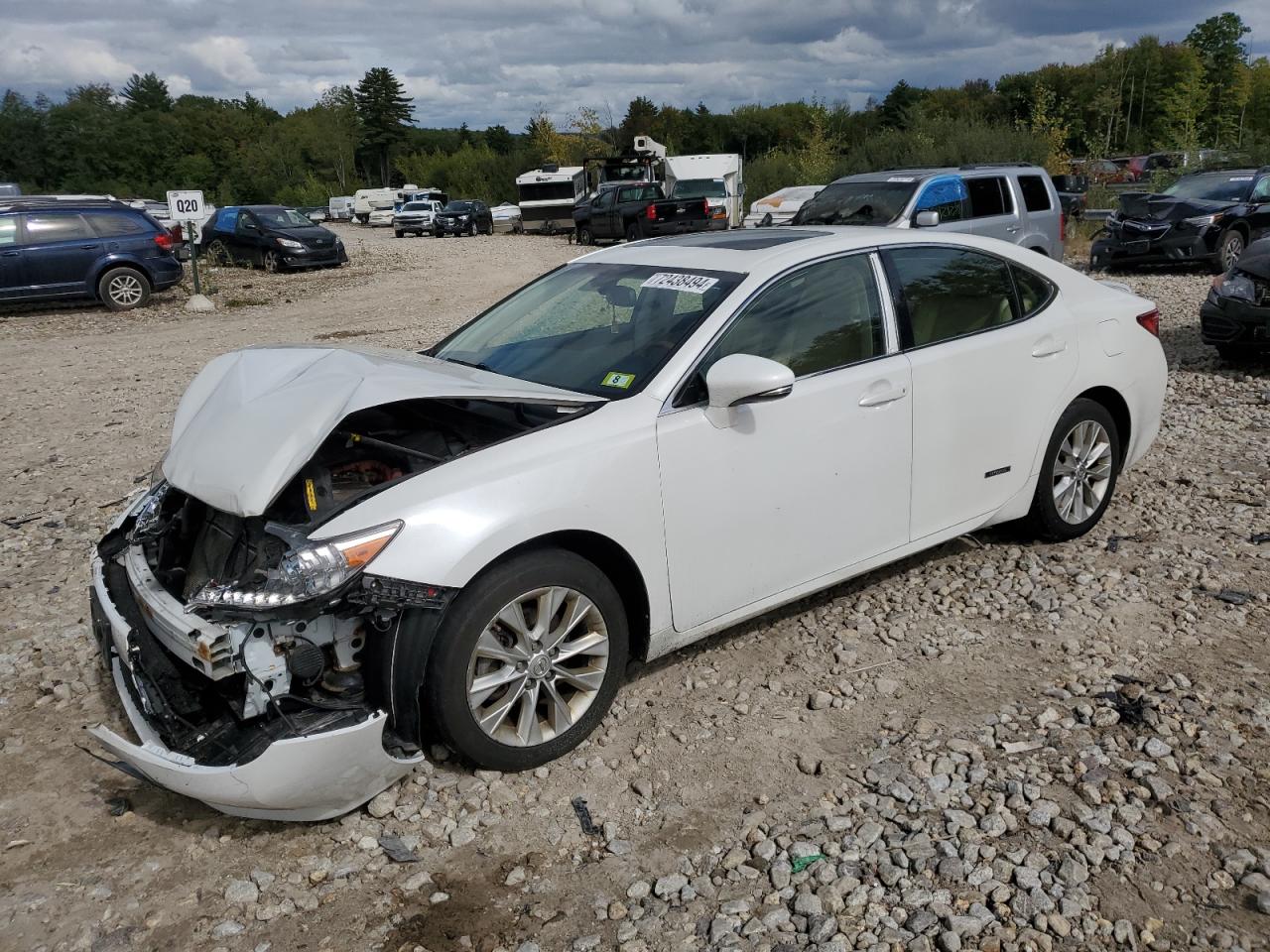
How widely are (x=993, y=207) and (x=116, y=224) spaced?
1373 cm

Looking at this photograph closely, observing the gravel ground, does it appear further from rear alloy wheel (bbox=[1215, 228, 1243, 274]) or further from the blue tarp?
rear alloy wheel (bbox=[1215, 228, 1243, 274])

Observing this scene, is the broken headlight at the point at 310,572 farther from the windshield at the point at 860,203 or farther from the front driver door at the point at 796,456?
the windshield at the point at 860,203

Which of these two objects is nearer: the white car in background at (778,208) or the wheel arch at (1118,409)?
the wheel arch at (1118,409)

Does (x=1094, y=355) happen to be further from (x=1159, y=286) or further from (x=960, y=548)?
(x=1159, y=286)

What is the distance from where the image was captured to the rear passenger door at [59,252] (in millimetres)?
16156

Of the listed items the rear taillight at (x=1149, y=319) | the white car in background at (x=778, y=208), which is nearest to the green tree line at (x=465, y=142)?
the white car in background at (x=778, y=208)

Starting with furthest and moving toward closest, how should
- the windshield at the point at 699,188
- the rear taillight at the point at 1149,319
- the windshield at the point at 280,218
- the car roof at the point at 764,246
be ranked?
the windshield at the point at 699,188
the windshield at the point at 280,218
the rear taillight at the point at 1149,319
the car roof at the point at 764,246

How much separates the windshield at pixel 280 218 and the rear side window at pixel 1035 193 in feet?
57.5

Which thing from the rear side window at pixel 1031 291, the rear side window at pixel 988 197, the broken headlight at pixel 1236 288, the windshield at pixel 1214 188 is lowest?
the windshield at pixel 1214 188

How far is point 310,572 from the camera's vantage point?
296 cm

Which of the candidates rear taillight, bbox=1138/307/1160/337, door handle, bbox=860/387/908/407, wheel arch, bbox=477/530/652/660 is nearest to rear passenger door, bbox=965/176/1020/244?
rear taillight, bbox=1138/307/1160/337

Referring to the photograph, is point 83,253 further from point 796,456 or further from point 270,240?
point 796,456

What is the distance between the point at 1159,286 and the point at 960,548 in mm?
11854

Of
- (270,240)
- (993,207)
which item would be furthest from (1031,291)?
(270,240)
